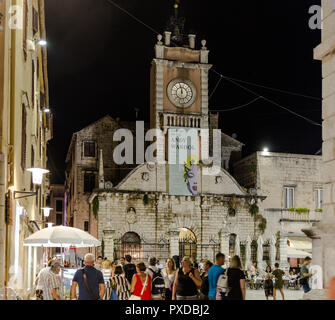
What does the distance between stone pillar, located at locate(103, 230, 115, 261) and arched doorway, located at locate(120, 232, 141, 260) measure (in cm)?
123

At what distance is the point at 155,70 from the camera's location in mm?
38625

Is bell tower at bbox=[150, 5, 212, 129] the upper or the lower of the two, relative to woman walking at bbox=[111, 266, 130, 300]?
upper

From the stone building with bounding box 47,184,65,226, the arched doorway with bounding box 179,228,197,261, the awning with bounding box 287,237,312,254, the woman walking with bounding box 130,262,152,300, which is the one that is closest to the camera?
the woman walking with bounding box 130,262,152,300

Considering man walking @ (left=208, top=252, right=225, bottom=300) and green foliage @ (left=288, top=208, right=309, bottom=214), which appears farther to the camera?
green foliage @ (left=288, top=208, right=309, bottom=214)

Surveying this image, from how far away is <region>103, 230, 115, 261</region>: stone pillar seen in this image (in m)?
34.7

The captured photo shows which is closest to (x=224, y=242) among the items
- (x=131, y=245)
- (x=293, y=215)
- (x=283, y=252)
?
(x=283, y=252)

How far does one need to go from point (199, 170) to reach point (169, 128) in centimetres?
347

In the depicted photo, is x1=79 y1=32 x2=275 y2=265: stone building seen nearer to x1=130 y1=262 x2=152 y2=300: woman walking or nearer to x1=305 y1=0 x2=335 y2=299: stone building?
x1=130 y1=262 x2=152 y2=300: woman walking

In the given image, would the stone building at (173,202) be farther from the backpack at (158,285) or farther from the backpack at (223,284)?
the backpack at (223,284)

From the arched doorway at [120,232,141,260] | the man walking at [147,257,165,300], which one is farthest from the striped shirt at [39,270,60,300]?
the arched doorway at [120,232,141,260]

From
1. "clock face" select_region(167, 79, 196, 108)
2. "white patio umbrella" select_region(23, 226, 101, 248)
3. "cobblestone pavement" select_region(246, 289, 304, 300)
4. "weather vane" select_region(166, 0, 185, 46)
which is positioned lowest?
"cobblestone pavement" select_region(246, 289, 304, 300)

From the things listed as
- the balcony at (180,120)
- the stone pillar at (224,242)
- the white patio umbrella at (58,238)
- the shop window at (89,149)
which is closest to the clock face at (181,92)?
the balcony at (180,120)
